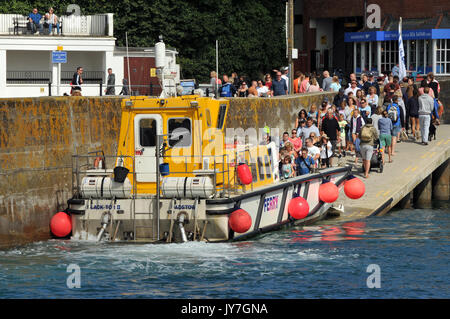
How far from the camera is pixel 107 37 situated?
143ft

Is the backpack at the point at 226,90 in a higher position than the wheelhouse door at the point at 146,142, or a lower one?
higher

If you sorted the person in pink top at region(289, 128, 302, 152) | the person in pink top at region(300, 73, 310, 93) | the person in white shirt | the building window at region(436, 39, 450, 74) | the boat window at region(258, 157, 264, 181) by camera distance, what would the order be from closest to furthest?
the boat window at region(258, 157, 264, 181)
the person in pink top at region(289, 128, 302, 152)
the person in pink top at region(300, 73, 310, 93)
the person in white shirt
the building window at region(436, 39, 450, 74)

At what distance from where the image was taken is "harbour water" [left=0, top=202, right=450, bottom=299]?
1612 cm

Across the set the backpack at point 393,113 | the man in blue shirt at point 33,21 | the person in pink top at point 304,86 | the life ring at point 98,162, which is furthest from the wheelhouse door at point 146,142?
the man in blue shirt at point 33,21

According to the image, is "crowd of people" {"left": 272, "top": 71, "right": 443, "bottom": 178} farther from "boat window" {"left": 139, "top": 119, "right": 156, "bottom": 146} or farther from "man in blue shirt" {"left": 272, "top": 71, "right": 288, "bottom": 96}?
"boat window" {"left": 139, "top": 119, "right": 156, "bottom": 146}

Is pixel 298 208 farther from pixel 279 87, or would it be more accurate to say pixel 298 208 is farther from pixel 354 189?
pixel 279 87

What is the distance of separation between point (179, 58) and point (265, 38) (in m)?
5.22

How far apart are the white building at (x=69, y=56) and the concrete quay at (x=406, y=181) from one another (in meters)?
14.8

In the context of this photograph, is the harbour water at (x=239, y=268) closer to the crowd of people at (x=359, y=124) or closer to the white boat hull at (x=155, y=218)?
the white boat hull at (x=155, y=218)

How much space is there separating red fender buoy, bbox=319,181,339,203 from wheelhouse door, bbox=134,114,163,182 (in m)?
4.45

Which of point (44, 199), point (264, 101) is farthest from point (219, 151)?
point (264, 101)

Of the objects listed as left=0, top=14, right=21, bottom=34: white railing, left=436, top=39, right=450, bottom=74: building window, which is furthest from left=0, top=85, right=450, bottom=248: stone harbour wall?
left=436, top=39, right=450, bottom=74: building window

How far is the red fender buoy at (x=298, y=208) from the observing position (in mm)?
21344
